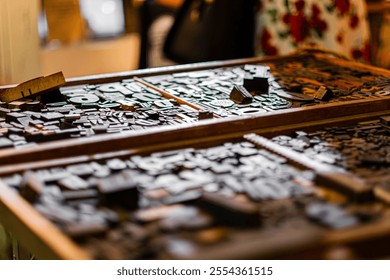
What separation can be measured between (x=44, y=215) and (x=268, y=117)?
818 mm

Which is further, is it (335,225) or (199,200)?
(199,200)

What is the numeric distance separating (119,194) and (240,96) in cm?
91

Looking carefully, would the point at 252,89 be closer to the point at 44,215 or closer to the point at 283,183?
the point at 283,183

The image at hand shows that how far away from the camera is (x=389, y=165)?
1730 mm

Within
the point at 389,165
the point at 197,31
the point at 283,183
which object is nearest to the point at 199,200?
the point at 283,183

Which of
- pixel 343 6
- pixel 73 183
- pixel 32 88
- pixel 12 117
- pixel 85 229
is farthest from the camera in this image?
pixel 343 6

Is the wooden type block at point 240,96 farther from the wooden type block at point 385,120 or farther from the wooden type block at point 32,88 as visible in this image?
the wooden type block at point 32,88

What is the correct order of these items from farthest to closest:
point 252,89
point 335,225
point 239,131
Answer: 1. point 252,89
2. point 239,131
3. point 335,225

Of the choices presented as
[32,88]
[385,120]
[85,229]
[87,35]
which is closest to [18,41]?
[32,88]

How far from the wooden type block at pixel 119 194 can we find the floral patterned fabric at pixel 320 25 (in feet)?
6.56

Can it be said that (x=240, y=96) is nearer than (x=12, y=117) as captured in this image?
No

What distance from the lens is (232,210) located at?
4.47ft

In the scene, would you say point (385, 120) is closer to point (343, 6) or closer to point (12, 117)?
point (12, 117)

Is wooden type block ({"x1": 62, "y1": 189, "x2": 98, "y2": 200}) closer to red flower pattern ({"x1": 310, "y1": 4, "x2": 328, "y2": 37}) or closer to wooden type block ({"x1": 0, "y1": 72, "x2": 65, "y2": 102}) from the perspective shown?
wooden type block ({"x1": 0, "y1": 72, "x2": 65, "y2": 102})
